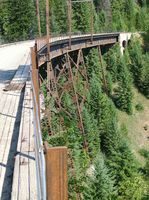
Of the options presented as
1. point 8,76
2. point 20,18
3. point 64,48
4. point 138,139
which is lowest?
point 138,139

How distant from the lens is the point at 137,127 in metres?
40.6

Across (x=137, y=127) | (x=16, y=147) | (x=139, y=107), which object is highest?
(x=16, y=147)

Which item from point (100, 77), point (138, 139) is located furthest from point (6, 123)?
point (100, 77)

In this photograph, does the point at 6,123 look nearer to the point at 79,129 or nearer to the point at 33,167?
the point at 33,167

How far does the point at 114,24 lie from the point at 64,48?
42.7 meters

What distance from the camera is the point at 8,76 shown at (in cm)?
1847

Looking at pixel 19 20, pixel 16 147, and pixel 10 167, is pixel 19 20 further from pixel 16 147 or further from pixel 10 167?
pixel 10 167

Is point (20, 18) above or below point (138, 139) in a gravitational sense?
above

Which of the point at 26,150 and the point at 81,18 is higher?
the point at 81,18

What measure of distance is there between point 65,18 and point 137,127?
30512 mm

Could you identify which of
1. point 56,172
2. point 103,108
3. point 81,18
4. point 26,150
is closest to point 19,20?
point 81,18

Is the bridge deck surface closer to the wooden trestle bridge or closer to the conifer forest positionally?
the wooden trestle bridge

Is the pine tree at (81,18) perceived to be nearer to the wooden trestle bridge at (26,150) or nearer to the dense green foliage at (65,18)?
the dense green foliage at (65,18)

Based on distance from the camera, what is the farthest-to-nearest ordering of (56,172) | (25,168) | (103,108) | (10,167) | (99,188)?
(103,108)
(99,188)
(10,167)
(25,168)
(56,172)
